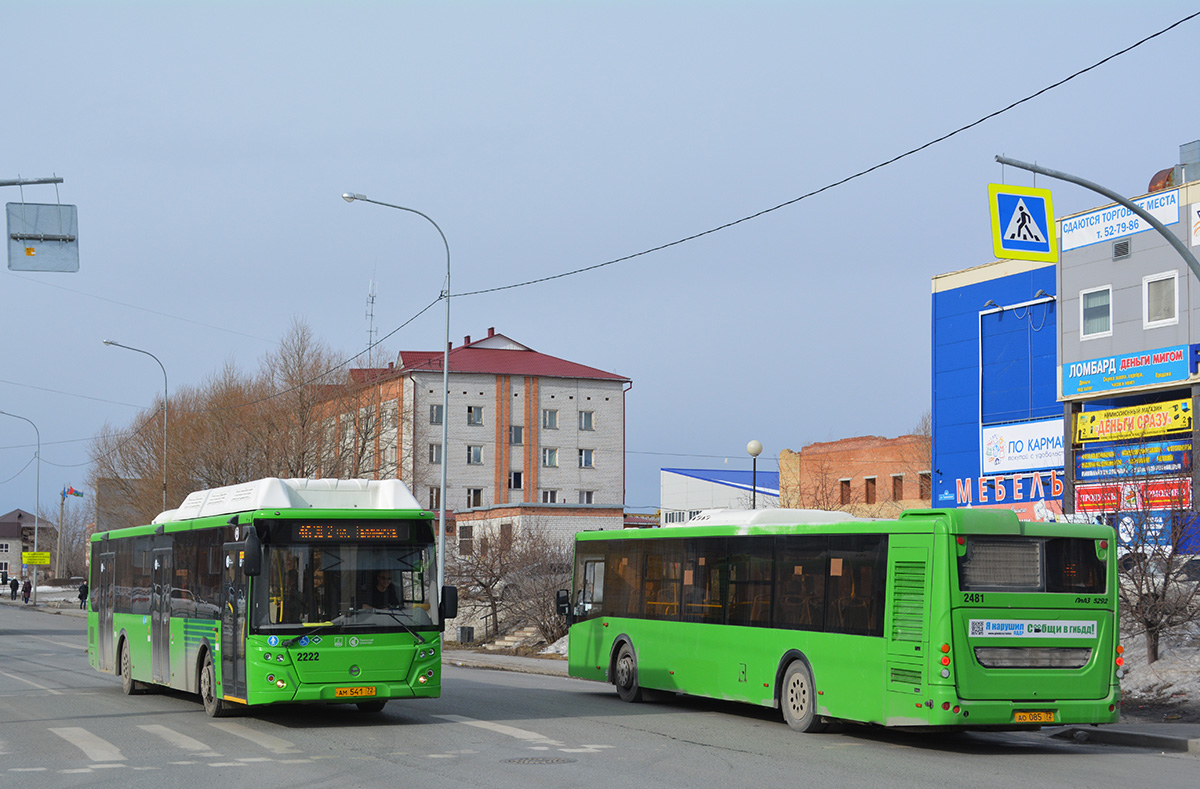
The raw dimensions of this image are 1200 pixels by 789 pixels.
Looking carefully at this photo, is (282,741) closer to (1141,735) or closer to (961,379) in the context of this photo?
(1141,735)

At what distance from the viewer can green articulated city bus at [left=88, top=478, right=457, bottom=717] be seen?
15.4 meters

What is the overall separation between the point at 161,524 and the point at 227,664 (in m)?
4.44

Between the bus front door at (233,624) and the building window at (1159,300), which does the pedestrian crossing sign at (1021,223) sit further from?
the building window at (1159,300)

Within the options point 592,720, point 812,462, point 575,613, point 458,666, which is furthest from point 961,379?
point 592,720

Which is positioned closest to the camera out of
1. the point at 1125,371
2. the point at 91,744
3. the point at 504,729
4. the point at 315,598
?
the point at 91,744

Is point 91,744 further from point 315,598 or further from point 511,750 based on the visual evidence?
point 511,750

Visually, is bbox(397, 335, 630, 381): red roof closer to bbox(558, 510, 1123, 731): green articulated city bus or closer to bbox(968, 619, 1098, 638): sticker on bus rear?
bbox(558, 510, 1123, 731): green articulated city bus

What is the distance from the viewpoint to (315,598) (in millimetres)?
15633

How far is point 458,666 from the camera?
99.3 ft

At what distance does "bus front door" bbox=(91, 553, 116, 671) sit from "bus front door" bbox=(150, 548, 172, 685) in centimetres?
296

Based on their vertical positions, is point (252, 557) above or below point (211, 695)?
above

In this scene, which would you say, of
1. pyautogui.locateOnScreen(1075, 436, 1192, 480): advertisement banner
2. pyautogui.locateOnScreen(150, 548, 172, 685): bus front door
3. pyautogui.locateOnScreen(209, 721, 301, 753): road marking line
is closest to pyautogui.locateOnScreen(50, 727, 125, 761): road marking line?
pyautogui.locateOnScreen(209, 721, 301, 753): road marking line

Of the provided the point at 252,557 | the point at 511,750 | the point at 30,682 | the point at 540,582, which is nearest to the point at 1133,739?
the point at 511,750

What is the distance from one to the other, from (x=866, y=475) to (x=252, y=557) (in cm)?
4781
